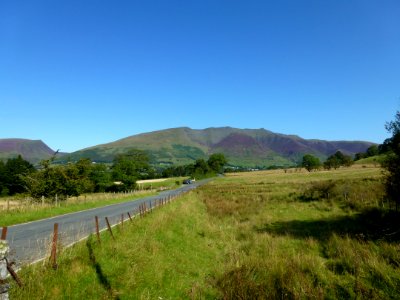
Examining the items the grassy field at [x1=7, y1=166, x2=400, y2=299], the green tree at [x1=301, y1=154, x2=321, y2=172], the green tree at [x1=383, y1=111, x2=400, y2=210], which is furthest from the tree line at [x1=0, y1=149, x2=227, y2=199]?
the green tree at [x1=301, y1=154, x2=321, y2=172]

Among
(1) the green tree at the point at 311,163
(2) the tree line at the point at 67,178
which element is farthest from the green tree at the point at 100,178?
(1) the green tree at the point at 311,163

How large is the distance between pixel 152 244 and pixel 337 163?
478ft

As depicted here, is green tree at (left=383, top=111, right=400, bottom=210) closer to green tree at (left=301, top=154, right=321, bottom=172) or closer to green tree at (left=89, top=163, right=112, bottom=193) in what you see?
green tree at (left=89, top=163, right=112, bottom=193)

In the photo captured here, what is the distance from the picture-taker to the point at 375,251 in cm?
1528

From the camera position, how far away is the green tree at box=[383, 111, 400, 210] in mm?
21219

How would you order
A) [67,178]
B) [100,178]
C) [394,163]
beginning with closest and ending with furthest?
1. [394,163]
2. [67,178]
3. [100,178]

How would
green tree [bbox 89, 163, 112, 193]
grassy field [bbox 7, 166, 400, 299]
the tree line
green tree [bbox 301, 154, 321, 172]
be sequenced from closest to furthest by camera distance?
grassy field [bbox 7, 166, 400, 299] < the tree line < green tree [bbox 89, 163, 112, 193] < green tree [bbox 301, 154, 321, 172]

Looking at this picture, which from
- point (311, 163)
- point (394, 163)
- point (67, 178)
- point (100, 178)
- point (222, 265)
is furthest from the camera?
point (311, 163)

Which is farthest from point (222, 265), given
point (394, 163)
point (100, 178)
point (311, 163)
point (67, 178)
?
point (311, 163)

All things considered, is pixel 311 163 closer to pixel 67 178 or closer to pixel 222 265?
pixel 67 178

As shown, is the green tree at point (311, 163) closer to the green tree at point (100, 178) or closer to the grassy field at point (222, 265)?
the green tree at point (100, 178)

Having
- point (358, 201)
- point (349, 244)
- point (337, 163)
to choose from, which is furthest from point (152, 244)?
point (337, 163)

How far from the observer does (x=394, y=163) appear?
70.9ft

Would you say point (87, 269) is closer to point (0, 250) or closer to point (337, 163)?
point (0, 250)
